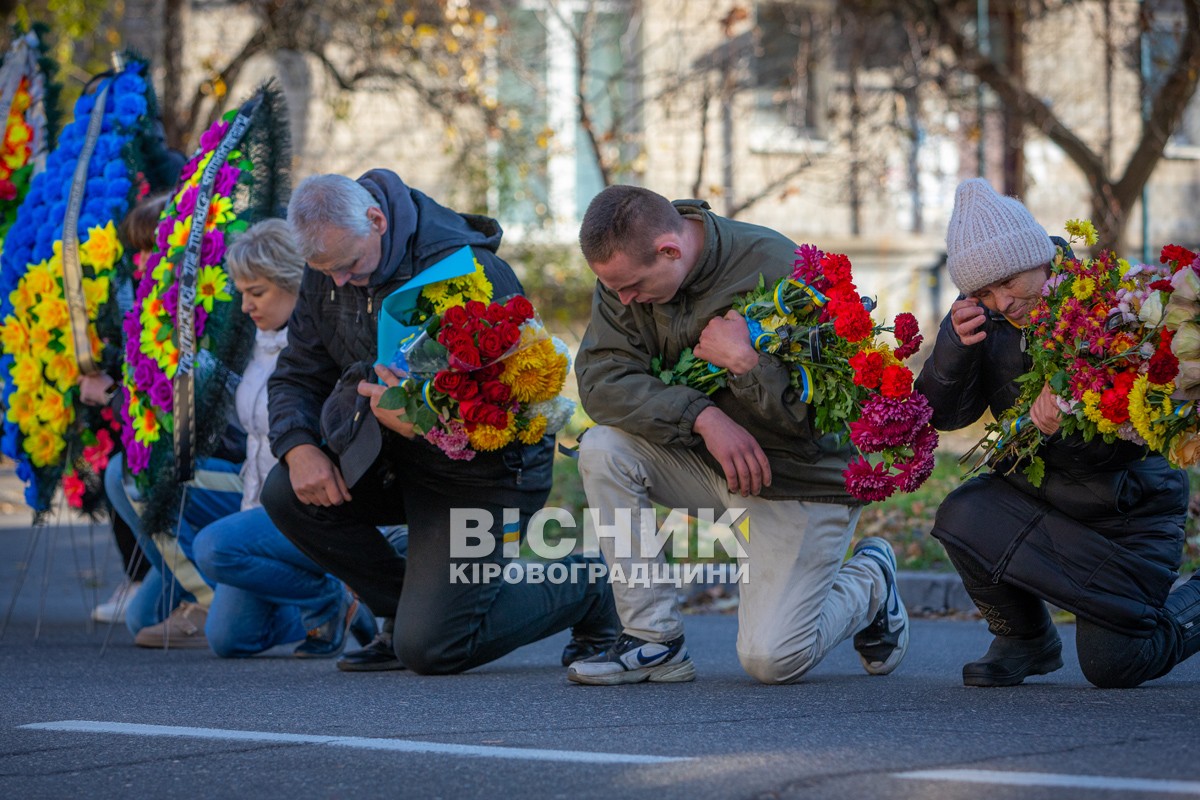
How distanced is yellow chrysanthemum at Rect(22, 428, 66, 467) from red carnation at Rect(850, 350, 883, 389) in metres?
4.14

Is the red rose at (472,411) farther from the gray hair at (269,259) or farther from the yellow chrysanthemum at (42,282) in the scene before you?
the yellow chrysanthemum at (42,282)

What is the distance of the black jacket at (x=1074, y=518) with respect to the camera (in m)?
4.74

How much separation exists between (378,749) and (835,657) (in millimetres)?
2863

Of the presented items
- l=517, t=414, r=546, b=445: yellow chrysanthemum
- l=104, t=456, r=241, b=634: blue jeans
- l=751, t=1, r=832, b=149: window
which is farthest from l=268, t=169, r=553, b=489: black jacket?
l=751, t=1, r=832, b=149: window

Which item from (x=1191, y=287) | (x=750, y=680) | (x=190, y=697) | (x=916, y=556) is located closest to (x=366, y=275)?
(x=190, y=697)

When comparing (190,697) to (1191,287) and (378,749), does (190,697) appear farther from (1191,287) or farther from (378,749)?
(1191,287)

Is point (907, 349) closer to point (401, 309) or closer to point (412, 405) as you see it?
point (412, 405)

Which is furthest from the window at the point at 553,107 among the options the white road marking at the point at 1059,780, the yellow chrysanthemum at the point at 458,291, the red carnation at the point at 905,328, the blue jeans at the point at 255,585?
the white road marking at the point at 1059,780

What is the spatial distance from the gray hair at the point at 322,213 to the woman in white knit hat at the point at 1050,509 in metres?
2.06

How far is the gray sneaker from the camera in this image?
18.4 ft

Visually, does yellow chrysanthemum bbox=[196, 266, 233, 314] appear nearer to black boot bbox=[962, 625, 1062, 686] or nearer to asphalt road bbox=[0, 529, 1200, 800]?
asphalt road bbox=[0, 529, 1200, 800]

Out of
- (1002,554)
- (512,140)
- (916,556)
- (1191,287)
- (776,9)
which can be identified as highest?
(776,9)

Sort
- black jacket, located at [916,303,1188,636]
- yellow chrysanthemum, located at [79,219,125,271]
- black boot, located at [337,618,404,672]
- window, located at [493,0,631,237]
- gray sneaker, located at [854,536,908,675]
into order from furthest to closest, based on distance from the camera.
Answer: window, located at [493,0,631,237], yellow chrysanthemum, located at [79,219,125,271], black boot, located at [337,618,404,672], gray sneaker, located at [854,536,908,675], black jacket, located at [916,303,1188,636]

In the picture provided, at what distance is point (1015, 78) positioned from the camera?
13562 mm
